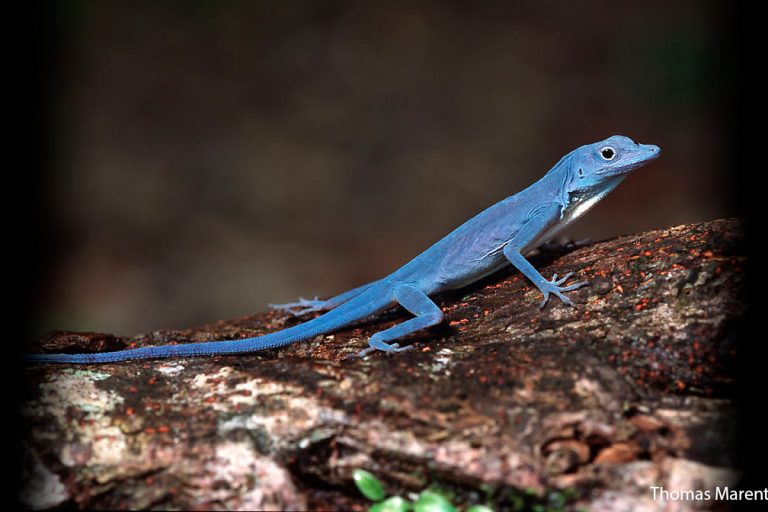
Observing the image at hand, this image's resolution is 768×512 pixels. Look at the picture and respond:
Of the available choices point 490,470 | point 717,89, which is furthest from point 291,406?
point 717,89

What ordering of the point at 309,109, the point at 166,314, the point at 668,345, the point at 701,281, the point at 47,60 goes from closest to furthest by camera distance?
the point at 668,345 < the point at 701,281 < the point at 166,314 < the point at 47,60 < the point at 309,109

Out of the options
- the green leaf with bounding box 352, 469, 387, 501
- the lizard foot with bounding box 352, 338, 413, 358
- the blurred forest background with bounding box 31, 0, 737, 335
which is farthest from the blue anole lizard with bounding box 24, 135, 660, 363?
the blurred forest background with bounding box 31, 0, 737, 335

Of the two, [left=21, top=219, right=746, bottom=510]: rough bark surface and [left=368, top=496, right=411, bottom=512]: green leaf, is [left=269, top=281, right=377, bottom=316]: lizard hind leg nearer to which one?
[left=21, top=219, right=746, bottom=510]: rough bark surface

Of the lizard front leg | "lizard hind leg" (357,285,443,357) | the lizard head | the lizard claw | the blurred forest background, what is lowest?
the lizard claw

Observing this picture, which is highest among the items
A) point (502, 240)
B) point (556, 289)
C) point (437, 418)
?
point (502, 240)

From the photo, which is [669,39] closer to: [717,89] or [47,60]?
[717,89]

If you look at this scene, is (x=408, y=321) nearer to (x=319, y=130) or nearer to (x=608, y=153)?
(x=608, y=153)

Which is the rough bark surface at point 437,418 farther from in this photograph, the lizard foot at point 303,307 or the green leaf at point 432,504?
the lizard foot at point 303,307

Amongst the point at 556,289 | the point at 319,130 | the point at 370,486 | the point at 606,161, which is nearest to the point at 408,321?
the point at 556,289
